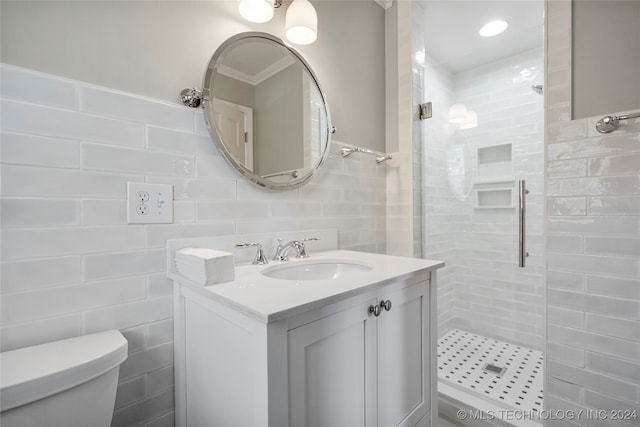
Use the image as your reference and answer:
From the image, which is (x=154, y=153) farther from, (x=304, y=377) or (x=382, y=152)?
(x=382, y=152)

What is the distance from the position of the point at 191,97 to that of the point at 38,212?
0.54 meters

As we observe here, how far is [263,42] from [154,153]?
0.66 metres

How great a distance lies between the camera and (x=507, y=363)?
187 cm

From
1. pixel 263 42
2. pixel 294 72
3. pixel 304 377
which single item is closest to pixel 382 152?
pixel 294 72

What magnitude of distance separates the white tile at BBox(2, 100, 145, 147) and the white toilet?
0.54 metres

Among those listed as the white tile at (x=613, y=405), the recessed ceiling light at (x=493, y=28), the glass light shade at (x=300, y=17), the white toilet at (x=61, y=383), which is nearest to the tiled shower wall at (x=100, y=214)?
the white toilet at (x=61, y=383)

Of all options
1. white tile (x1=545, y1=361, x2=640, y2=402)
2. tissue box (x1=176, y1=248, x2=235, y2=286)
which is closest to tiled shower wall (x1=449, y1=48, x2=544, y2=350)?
white tile (x1=545, y1=361, x2=640, y2=402)

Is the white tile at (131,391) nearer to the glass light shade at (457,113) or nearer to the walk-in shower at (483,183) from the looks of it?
the walk-in shower at (483,183)

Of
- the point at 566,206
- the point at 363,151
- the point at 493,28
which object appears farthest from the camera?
the point at 493,28

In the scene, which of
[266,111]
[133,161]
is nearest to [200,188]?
[133,161]

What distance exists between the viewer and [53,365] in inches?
24.9

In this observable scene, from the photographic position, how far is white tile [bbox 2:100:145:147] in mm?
721

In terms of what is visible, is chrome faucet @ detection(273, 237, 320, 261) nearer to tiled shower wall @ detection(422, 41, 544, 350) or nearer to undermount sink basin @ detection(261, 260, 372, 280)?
undermount sink basin @ detection(261, 260, 372, 280)

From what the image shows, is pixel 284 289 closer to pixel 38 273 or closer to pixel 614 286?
pixel 38 273
